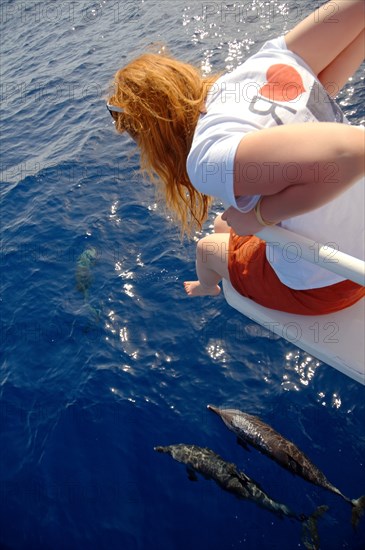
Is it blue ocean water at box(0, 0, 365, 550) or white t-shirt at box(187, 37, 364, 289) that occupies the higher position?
white t-shirt at box(187, 37, 364, 289)

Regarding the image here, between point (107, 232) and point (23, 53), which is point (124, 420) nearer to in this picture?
point (107, 232)

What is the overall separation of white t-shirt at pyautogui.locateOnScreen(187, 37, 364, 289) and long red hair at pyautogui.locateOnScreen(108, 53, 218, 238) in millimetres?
113

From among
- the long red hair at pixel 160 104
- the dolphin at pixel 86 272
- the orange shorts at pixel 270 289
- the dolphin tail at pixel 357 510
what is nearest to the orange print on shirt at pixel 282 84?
the long red hair at pixel 160 104

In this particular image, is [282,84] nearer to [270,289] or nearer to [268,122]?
[268,122]

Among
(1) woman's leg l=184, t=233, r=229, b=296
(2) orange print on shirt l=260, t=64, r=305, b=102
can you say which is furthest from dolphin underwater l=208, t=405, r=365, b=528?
(2) orange print on shirt l=260, t=64, r=305, b=102

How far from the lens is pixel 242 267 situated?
3426 mm

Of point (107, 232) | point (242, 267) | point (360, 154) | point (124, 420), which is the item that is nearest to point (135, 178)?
point (107, 232)

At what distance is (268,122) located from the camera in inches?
86.7

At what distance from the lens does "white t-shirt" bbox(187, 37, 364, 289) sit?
2.13 m

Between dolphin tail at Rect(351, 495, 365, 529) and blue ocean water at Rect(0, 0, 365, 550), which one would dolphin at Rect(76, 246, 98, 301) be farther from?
dolphin tail at Rect(351, 495, 365, 529)

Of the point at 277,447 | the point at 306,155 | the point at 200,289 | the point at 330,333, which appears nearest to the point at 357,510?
the point at 277,447

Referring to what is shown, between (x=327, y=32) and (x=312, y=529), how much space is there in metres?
3.59

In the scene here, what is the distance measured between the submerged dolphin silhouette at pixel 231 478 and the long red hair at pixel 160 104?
291 cm

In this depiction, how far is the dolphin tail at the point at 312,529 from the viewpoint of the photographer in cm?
390
